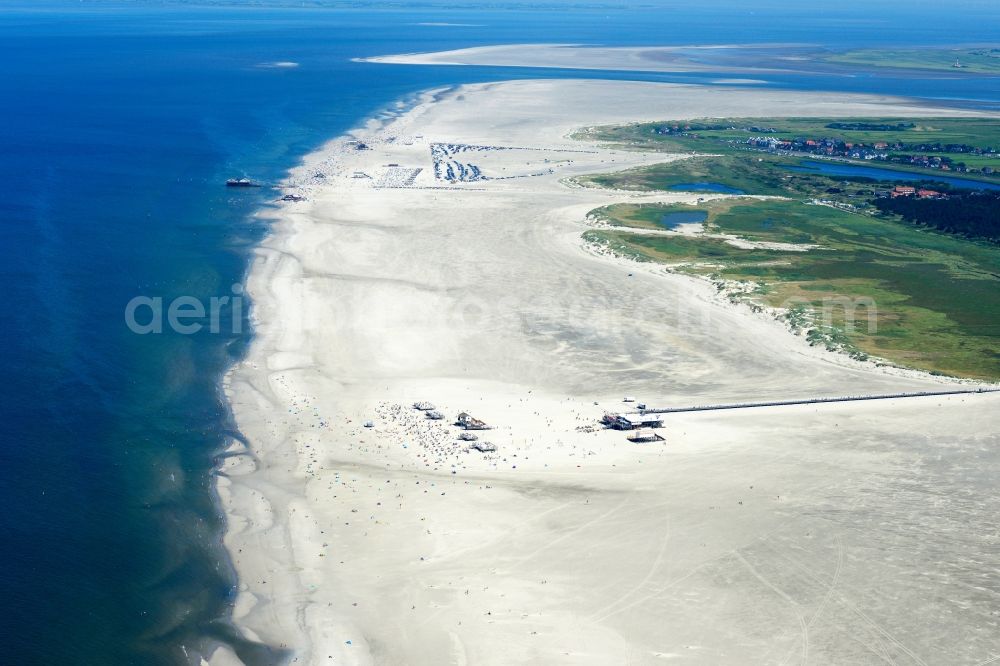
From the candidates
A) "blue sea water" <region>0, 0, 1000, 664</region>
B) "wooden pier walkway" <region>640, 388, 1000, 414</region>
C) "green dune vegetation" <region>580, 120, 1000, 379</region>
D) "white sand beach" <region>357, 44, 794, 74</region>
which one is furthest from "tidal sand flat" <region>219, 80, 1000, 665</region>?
"white sand beach" <region>357, 44, 794, 74</region>

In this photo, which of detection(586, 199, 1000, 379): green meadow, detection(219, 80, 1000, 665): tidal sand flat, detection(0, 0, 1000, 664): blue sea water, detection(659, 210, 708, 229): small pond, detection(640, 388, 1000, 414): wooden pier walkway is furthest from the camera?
detection(659, 210, 708, 229): small pond

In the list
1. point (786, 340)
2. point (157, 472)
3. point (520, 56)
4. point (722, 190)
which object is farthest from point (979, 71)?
point (157, 472)

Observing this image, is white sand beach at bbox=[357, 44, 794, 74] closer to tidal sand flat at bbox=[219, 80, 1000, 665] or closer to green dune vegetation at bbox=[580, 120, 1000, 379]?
green dune vegetation at bbox=[580, 120, 1000, 379]

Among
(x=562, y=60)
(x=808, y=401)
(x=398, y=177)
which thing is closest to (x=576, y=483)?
(x=808, y=401)

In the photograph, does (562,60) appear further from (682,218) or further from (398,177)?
(682,218)

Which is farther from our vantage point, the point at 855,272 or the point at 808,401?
the point at 855,272
